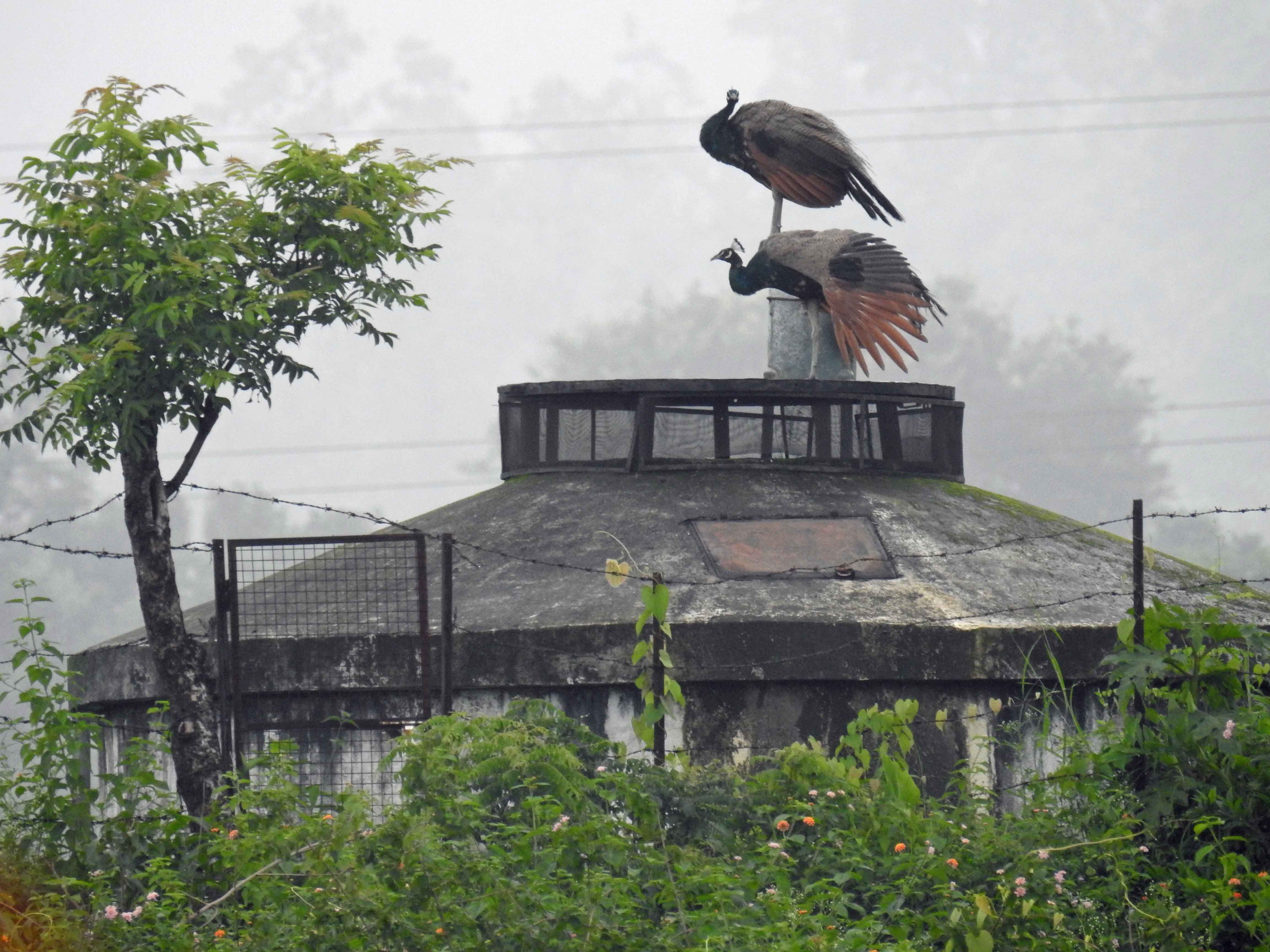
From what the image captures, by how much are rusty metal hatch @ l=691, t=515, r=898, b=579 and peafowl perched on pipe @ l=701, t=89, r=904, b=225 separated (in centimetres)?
366

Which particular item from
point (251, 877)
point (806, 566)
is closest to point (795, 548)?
point (806, 566)

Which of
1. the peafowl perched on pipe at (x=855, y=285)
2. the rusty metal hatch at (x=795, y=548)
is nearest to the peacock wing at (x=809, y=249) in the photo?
the peafowl perched on pipe at (x=855, y=285)

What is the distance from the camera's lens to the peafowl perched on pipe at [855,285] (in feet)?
43.6

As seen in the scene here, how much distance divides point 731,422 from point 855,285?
5.88 ft

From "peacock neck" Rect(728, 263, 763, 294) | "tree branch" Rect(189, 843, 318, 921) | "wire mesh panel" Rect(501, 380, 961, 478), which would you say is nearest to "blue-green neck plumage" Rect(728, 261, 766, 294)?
"peacock neck" Rect(728, 263, 763, 294)

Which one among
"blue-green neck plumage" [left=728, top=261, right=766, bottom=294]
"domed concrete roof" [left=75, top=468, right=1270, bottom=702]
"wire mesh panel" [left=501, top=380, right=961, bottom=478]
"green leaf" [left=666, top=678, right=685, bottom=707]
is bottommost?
"green leaf" [left=666, top=678, right=685, bottom=707]

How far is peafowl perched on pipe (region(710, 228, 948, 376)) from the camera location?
1329cm

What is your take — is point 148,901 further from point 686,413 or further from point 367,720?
A: point 686,413

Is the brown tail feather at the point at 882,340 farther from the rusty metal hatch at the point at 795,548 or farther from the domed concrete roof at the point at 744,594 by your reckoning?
the rusty metal hatch at the point at 795,548

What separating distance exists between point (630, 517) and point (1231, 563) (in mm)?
47269

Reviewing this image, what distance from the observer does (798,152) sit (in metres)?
13.8

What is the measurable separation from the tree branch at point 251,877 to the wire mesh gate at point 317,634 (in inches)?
59.7

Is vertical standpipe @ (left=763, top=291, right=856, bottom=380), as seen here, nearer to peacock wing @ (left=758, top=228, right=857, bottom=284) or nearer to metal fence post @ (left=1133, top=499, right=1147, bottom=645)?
peacock wing @ (left=758, top=228, right=857, bottom=284)

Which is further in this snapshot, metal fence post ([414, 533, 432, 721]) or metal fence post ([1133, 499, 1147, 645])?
metal fence post ([414, 533, 432, 721])
